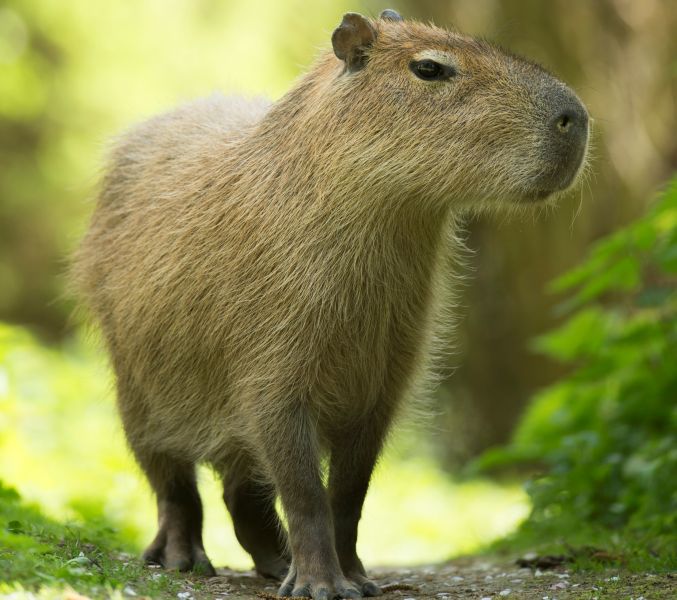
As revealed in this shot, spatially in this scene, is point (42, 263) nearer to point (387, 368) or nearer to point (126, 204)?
point (126, 204)

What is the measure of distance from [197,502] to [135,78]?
11755 mm

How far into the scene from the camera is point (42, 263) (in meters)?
19.3

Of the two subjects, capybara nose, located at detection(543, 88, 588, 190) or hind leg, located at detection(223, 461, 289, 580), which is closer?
capybara nose, located at detection(543, 88, 588, 190)

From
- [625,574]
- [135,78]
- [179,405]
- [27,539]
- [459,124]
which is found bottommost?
[27,539]

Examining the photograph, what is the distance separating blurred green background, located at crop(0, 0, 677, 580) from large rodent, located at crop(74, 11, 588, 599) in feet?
2.69

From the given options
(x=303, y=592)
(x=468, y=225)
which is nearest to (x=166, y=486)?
(x=303, y=592)

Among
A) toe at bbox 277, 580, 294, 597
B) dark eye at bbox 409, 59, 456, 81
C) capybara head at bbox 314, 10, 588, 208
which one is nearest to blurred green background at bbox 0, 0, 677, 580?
toe at bbox 277, 580, 294, 597

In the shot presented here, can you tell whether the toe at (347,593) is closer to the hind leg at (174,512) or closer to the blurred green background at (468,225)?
the hind leg at (174,512)

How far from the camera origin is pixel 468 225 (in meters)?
12.4

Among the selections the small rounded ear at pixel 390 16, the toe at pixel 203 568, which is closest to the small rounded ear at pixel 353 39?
the small rounded ear at pixel 390 16

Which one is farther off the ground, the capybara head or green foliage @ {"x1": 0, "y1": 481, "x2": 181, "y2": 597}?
the capybara head

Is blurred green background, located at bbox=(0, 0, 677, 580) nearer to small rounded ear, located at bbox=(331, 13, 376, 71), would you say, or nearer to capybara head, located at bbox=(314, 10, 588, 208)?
capybara head, located at bbox=(314, 10, 588, 208)

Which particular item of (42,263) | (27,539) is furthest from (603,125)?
(42,263)

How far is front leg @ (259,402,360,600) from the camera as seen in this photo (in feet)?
15.5
